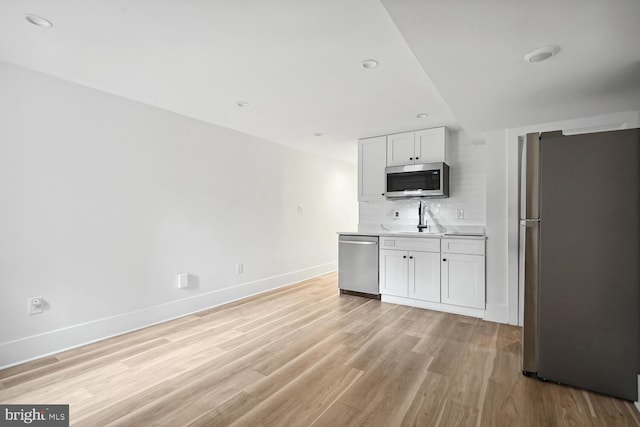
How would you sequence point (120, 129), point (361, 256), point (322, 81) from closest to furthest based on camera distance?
1. point (322, 81)
2. point (120, 129)
3. point (361, 256)

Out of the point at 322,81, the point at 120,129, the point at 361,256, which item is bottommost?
the point at 361,256

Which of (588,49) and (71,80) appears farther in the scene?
(71,80)

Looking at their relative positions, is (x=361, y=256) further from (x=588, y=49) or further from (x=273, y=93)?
(x=588, y=49)

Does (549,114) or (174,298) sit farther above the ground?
(549,114)

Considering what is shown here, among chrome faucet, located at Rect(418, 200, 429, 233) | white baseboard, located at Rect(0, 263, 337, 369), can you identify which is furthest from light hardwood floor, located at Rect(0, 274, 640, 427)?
chrome faucet, located at Rect(418, 200, 429, 233)

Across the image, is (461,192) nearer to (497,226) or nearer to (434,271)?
(497,226)

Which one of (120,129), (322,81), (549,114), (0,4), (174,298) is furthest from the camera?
(174,298)

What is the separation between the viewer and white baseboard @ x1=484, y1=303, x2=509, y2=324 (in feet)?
10.7

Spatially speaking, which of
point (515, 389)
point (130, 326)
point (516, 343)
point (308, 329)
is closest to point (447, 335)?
point (516, 343)

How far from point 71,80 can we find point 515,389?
4230 millimetres

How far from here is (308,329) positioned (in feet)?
9.98

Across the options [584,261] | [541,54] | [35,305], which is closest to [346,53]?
[541,54]

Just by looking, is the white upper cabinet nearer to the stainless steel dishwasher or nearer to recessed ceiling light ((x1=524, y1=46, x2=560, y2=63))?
the stainless steel dishwasher

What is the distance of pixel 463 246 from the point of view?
3.47 meters
